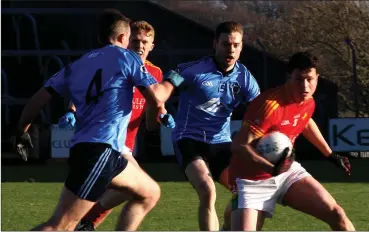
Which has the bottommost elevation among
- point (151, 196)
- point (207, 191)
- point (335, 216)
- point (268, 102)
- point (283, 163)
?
point (207, 191)

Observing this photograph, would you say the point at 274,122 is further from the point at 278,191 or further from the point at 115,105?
the point at 115,105

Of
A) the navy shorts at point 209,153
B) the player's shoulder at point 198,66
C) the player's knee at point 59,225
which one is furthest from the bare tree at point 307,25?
the player's knee at point 59,225

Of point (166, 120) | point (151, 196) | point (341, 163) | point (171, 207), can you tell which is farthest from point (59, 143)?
point (166, 120)

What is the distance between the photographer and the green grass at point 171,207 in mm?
11570

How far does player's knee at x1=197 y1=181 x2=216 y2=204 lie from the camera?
31.4 ft

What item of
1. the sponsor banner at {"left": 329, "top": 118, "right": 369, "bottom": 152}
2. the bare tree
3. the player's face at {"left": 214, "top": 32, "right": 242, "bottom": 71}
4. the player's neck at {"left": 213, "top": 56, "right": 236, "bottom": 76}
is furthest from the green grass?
the bare tree

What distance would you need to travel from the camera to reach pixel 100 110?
7938 mm

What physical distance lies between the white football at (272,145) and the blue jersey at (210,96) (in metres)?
1.94

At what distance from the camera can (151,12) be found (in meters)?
27.9

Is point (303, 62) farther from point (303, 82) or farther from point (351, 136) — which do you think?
point (351, 136)

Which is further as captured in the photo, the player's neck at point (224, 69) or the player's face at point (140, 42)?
the player's face at point (140, 42)

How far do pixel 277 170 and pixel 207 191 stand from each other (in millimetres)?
1546

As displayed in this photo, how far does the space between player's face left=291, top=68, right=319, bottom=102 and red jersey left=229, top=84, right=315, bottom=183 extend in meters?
0.10

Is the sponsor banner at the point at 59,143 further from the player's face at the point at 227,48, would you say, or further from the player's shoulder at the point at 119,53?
the player's shoulder at the point at 119,53
